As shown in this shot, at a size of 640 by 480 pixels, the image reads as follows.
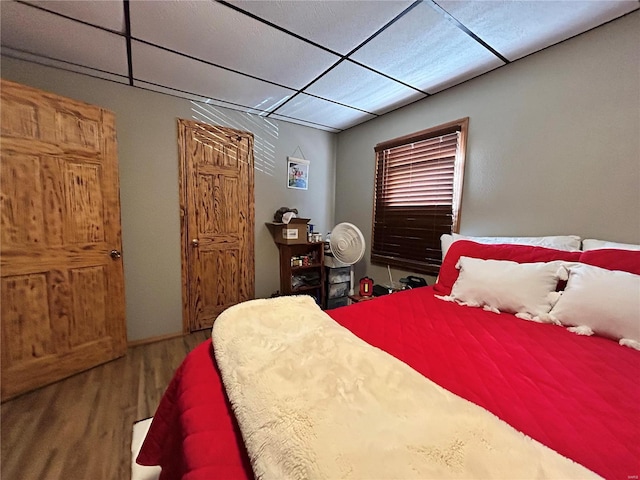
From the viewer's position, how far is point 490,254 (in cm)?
167

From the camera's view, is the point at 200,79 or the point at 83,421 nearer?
the point at 83,421

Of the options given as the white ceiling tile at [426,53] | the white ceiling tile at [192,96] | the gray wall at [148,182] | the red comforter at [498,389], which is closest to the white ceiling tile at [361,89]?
the white ceiling tile at [426,53]

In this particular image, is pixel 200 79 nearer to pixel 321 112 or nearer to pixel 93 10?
pixel 93 10

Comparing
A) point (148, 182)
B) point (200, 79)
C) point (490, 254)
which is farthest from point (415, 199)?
point (148, 182)

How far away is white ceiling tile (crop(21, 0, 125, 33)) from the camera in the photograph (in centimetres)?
140

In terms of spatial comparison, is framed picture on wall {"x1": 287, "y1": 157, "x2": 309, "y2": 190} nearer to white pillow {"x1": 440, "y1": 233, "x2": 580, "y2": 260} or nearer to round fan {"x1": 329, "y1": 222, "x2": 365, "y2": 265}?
round fan {"x1": 329, "y1": 222, "x2": 365, "y2": 265}

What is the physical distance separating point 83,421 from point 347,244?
228 cm

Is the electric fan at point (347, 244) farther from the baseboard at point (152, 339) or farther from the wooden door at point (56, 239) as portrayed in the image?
the wooden door at point (56, 239)

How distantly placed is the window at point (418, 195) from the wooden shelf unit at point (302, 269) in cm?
67

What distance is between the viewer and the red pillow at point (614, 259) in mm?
1196

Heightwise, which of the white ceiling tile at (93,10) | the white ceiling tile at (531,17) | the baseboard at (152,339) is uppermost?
the white ceiling tile at (531,17)

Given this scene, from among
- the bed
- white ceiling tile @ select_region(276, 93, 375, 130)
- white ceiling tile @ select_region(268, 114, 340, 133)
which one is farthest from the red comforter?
white ceiling tile @ select_region(268, 114, 340, 133)

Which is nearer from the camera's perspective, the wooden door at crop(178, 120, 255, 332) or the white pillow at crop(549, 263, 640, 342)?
the white pillow at crop(549, 263, 640, 342)

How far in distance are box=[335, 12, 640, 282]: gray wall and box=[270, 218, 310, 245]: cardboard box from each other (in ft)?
5.38
